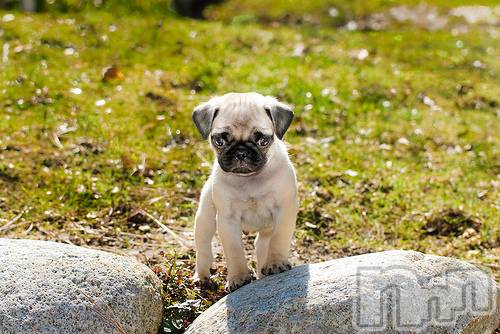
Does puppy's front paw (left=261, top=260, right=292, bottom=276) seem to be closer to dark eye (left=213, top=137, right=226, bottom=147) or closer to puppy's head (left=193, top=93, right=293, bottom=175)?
puppy's head (left=193, top=93, right=293, bottom=175)

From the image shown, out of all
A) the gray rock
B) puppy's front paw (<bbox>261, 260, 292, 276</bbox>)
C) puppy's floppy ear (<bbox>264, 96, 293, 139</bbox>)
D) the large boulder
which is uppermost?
puppy's floppy ear (<bbox>264, 96, 293, 139</bbox>)

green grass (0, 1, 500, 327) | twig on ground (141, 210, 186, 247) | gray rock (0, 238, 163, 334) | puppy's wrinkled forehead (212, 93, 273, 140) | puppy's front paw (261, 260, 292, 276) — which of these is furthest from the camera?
green grass (0, 1, 500, 327)

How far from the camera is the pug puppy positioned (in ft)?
16.3

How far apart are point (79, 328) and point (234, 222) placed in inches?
46.3

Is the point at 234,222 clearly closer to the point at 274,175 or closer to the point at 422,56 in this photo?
the point at 274,175

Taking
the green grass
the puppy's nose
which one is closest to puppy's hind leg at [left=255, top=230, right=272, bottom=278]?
the green grass

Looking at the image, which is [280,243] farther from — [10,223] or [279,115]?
[10,223]

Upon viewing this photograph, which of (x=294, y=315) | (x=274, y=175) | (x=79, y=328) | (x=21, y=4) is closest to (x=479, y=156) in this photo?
(x=274, y=175)

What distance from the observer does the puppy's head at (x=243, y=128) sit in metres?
4.91

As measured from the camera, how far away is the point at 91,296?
4715 mm

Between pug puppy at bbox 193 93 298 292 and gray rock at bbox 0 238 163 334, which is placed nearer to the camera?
gray rock at bbox 0 238 163 334

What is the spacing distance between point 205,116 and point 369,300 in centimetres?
159

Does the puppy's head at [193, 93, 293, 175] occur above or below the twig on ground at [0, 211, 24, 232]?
above

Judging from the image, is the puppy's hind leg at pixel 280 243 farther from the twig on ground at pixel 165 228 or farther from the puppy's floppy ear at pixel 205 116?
the twig on ground at pixel 165 228
